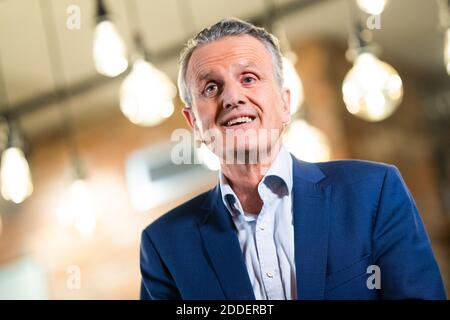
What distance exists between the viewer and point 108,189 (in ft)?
15.6

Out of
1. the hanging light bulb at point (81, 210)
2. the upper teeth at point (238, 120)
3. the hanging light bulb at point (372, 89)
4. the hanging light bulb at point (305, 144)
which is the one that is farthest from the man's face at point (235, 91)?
the hanging light bulb at point (81, 210)

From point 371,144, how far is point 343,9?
0.85 m

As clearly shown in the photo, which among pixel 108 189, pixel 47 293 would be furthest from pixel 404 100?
pixel 47 293

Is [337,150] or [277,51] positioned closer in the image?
[277,51]

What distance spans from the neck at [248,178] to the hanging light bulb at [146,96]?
109 cm

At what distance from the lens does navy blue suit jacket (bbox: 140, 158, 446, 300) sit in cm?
85

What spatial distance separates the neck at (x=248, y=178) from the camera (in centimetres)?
97

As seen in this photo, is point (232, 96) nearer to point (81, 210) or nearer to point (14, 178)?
point (14, 178)

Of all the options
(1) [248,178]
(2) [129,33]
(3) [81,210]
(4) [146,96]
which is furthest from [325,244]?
(2) [129,33]

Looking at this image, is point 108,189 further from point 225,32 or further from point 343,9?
point 225,32

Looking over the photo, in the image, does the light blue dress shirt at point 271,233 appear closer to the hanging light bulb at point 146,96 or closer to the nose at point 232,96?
the nose at point 232,96

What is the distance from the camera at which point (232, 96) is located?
0.92 metres

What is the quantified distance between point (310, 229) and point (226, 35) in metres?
0.28
